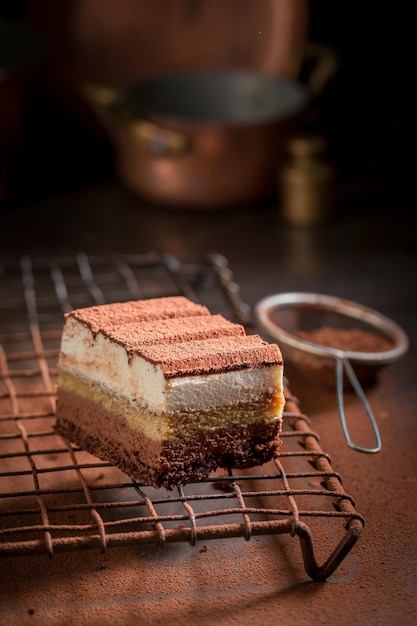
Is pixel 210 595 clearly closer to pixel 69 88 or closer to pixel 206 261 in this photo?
pixel 206 261

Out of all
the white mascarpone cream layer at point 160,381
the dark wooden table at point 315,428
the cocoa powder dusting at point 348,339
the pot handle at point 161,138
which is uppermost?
the white mascarpone cream layer at point 160,381

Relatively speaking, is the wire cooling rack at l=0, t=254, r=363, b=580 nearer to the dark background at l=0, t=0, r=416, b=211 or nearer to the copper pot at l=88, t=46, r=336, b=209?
the copper pot at l=88, t=46, r=336, b=209

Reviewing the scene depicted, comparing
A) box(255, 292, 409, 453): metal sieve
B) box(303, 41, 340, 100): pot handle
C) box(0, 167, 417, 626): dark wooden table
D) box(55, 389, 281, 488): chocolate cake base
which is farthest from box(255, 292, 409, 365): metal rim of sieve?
box(303, 41, 340, 100): pot handle

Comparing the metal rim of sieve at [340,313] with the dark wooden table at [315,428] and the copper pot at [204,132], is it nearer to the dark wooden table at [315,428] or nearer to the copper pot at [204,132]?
the dark wooden table at [315,428]

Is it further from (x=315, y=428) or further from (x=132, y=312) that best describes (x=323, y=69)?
(x=132, y=312)

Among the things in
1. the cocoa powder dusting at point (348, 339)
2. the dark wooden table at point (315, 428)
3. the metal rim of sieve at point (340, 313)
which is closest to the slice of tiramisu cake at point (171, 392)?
the dark wooden table at point (315, 428)

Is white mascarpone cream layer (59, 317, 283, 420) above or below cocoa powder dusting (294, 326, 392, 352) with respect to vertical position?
above

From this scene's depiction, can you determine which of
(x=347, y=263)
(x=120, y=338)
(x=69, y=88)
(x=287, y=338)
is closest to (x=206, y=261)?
(x=287, y=338)

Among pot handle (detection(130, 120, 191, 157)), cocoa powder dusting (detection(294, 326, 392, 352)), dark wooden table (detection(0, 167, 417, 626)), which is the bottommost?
dark wooden table (detection(0, 167, 417, 626))
